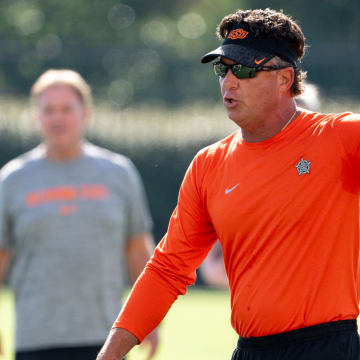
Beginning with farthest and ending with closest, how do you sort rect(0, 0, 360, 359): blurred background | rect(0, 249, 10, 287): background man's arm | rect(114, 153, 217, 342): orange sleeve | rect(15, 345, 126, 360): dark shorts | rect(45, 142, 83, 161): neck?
rect(0, 0, 360, 359): blurred background < rect(45, 142, 83, 161): neck < rect(0, 249, 10, 287): background man's arm < rect(15, 345, 126, 360): dark shorts < rect(114, 153, 217, 342): orange sleeve

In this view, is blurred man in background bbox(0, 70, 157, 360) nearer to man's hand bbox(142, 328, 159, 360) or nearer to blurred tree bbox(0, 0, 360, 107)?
man's hand bbox(142, 328, 159, 360)

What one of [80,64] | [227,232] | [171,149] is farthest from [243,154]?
[80,64]

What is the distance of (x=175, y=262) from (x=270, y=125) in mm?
721

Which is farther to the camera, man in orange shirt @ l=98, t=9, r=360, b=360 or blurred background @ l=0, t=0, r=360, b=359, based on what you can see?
blurred background @ l=0, t=0, r=360, b=359

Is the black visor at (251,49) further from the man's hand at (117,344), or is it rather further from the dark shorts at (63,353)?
the dark shorts at (63,353)

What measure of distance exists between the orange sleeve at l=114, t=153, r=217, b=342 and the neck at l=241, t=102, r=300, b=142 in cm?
28

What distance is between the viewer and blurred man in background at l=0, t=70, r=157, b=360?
18.2 ft

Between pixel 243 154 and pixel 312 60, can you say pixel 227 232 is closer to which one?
pixel 243 154

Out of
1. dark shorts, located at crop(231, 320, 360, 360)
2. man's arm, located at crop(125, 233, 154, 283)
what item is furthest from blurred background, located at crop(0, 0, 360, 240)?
dark shorts, located at crop(231, 320, 360, 360)

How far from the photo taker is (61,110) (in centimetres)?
586

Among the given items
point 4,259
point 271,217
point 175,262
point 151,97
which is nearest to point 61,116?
point 4,259

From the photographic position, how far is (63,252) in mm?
5551

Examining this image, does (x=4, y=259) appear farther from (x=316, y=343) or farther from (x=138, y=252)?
(x=316, y=343)

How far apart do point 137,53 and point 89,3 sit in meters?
11.1
